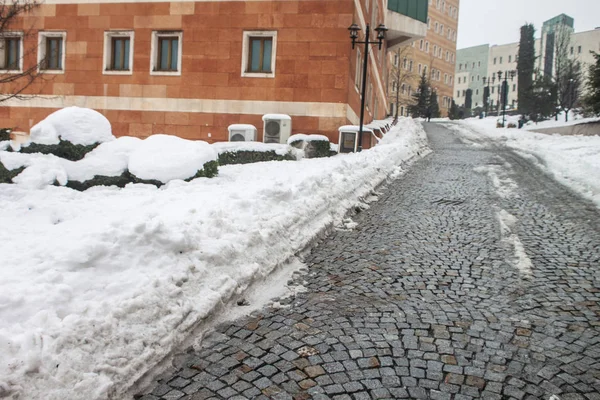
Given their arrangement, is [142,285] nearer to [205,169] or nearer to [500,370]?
[500,370]

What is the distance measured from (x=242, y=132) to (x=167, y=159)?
7730 mm

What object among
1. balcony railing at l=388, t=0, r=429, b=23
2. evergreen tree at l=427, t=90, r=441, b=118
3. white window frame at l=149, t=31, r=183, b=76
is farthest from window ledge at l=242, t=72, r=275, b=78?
evergreen tree at l=427, t=90, r=441, b=118

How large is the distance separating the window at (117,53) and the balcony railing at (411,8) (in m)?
17.8

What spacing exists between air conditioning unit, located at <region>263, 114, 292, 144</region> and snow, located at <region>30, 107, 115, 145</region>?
277 inches

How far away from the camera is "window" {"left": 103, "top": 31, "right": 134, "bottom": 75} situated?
19.8 meters

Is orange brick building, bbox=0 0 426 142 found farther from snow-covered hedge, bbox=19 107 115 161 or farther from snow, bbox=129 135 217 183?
snow, bbox=129 135 217 183

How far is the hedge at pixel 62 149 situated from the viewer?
1039cm

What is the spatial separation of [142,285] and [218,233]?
1.48m

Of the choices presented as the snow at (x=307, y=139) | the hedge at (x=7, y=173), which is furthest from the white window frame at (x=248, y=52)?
the hedge at (x=7, y=173)

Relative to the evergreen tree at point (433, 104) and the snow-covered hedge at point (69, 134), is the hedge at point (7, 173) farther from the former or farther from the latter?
the evergreen tree at point (433, 104)

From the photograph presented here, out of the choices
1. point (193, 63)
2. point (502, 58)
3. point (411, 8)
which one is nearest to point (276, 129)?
point (193, 63)

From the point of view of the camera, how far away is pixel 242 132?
57.0 feet

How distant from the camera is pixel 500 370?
3.13m

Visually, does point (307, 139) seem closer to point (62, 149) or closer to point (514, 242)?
point (62, 149)
